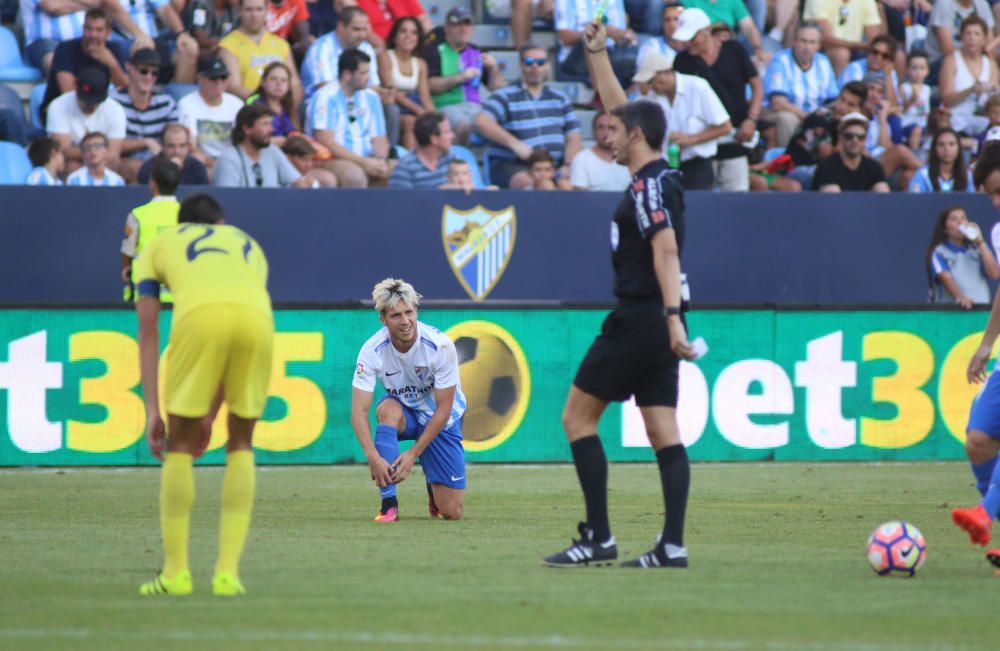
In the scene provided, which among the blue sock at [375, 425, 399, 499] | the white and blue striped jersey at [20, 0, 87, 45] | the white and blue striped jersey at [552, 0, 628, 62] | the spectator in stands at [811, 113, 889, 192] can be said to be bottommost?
the blue sock at [375, 425, 399, 499]

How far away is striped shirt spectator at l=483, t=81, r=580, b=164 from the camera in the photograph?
17.7 meters

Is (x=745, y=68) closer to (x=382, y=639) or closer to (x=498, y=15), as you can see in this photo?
(x=498, y=15)

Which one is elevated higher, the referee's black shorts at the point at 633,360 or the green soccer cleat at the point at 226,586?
the referee's black shorts at the point at 633,360

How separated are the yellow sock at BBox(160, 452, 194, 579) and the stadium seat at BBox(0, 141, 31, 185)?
947 centimetres

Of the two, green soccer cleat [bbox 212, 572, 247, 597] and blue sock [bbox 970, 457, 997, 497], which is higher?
green soccer cleat [bbox 212, 572, 247, 597]

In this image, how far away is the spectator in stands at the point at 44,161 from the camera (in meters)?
15.3

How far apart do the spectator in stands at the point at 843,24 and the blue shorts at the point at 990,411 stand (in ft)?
41.6

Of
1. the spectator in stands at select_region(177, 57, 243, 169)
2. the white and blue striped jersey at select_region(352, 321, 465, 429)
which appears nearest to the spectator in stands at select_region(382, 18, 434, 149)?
the spectator in stands at select_region(177, 57, 243, 169)

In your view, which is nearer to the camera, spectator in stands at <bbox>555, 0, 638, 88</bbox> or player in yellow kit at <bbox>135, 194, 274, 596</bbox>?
player in yellow kit at <bbox>135, 194, 274, 596</bbox>

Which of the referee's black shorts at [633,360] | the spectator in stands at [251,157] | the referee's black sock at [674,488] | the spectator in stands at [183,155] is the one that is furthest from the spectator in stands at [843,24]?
the referee's black sock at [674,488]

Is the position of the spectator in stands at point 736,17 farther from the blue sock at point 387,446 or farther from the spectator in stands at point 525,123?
the blue sock at point 387,446

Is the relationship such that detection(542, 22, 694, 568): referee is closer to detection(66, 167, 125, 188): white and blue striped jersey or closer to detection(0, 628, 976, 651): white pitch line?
detection(0, 628, 976, 651): white pitch line

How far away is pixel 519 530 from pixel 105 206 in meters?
6.78

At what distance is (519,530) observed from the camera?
32.9ft
